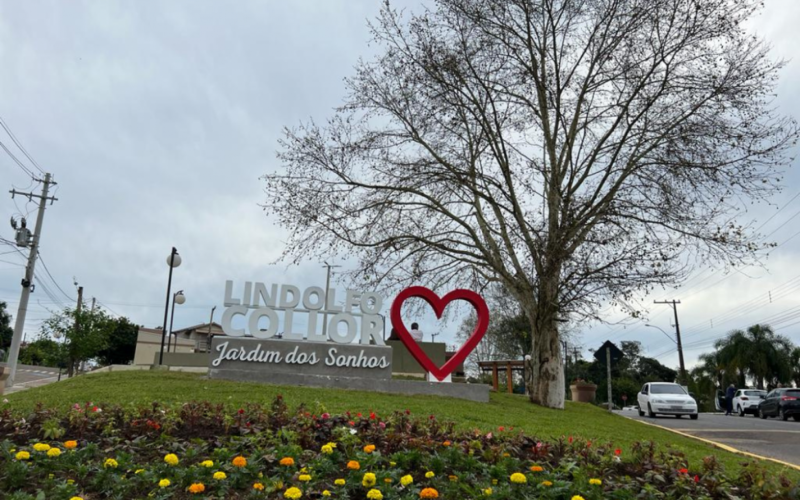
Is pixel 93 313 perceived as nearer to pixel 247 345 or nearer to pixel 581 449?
pixel 247 345

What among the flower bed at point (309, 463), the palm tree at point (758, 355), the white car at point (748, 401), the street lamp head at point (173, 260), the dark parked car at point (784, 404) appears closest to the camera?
the flower bed at point (309, 463)

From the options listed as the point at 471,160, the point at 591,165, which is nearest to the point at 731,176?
the point at 591,165

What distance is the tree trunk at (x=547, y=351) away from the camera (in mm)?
17500

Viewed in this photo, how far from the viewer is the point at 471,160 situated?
19094 mm

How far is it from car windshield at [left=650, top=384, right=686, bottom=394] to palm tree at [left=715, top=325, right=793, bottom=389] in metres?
28.5

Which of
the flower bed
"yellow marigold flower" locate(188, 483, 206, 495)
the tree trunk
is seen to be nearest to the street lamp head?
the tree trunk

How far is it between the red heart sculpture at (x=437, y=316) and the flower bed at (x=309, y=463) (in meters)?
9.71

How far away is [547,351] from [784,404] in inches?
604

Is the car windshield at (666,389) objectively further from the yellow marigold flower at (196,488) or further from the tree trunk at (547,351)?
the yellow marigold flower at (196,488)

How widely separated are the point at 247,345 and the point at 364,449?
11603 millimetres

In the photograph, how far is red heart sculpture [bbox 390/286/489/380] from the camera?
1555cm

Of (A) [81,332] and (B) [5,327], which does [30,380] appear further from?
(B) [5,327]

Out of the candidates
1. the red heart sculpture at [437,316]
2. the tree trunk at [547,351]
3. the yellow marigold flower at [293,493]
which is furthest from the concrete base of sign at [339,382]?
the yellow marigold flower at [293,493]

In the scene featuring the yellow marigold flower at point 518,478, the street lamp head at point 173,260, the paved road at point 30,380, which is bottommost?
the paved road at point 30,380
